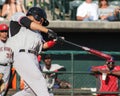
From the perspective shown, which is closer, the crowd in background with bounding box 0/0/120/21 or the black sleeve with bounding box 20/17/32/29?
the black sleeve with bounding box 20/17/32/29

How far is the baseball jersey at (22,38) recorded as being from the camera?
660cm

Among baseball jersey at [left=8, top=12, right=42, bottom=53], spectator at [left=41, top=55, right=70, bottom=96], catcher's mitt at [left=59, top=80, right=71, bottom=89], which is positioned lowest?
catcher's mitt at [left=59, top=80, right=71, bottom=89]

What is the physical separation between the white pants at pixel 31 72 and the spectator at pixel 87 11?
15.0 feet

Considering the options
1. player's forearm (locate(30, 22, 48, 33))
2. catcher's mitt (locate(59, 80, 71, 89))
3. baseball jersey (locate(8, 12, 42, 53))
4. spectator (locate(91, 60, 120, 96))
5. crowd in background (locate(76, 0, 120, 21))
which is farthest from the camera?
crowd in background (locate(76, 0, 120, 21))

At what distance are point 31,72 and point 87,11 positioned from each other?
15.8 ft

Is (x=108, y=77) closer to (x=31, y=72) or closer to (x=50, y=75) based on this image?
(x=50, y=75)

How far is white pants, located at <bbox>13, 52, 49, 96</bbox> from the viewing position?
21.2 feet

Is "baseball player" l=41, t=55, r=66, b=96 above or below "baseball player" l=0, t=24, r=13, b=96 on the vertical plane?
below

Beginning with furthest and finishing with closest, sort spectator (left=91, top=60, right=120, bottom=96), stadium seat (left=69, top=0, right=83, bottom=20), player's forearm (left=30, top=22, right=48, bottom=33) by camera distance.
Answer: stadium seat (left=69, top=0, right=83, bottom=20), spectator (left=91, top=60, right=120, bottom=96), player's forearm (left=30, top=22, right=48, bottom=33)

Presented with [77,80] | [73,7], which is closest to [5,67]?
[77,80]

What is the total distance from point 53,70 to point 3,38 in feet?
4.38

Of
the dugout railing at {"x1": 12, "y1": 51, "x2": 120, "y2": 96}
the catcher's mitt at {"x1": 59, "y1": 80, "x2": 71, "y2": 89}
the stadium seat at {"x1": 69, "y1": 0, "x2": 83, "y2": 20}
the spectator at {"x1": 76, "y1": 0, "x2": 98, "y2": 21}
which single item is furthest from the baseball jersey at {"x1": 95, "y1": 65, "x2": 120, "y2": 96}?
the stadium seat at {"x1": 69, "y1": 0, "x2": 83, "y2": 20}

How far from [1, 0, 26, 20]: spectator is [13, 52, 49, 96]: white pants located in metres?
4.59

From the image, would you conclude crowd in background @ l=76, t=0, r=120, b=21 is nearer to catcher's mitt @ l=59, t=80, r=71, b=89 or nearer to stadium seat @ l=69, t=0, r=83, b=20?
stadium seat @ l=69, t=0, r=83, b=20
